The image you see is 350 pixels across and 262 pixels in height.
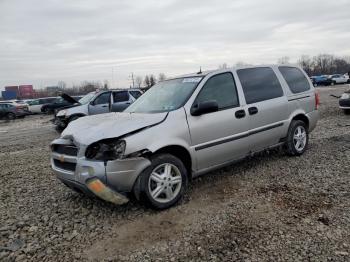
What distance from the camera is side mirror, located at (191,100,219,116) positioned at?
14.8 feet

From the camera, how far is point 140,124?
4176 millimetres

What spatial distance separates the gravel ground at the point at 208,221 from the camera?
10.8ft

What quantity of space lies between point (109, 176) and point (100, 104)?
9.47 metres

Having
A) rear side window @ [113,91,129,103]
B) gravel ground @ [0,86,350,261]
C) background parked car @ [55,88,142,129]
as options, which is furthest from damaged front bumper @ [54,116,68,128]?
gravel ground @ [0,86,350,261]

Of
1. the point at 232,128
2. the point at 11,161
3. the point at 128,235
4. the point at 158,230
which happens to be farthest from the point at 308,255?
the point at 11,161

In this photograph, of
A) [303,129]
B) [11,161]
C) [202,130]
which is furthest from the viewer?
[11,161]

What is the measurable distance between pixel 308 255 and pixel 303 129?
3.80 meters

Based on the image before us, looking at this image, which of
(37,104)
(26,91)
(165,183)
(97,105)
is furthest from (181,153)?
(26,91)

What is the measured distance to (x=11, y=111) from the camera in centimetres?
2652

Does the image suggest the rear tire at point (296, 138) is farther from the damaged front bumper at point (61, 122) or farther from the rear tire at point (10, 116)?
the rear tire at point (10, 116)

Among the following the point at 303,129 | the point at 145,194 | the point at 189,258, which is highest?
the point at 303,129

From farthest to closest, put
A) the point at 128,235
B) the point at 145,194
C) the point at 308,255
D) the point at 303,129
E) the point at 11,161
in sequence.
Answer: the point at 11,161
the point at 303,129
the point at 145,194
the point at 128,235
the point at 308,255

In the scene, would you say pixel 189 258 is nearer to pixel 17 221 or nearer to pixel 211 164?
pixel 211 164

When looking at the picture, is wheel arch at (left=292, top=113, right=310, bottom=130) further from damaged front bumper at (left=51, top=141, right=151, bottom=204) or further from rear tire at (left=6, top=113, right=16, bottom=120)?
rear tire at (left=6, top=113, right=16, bottom=120)
